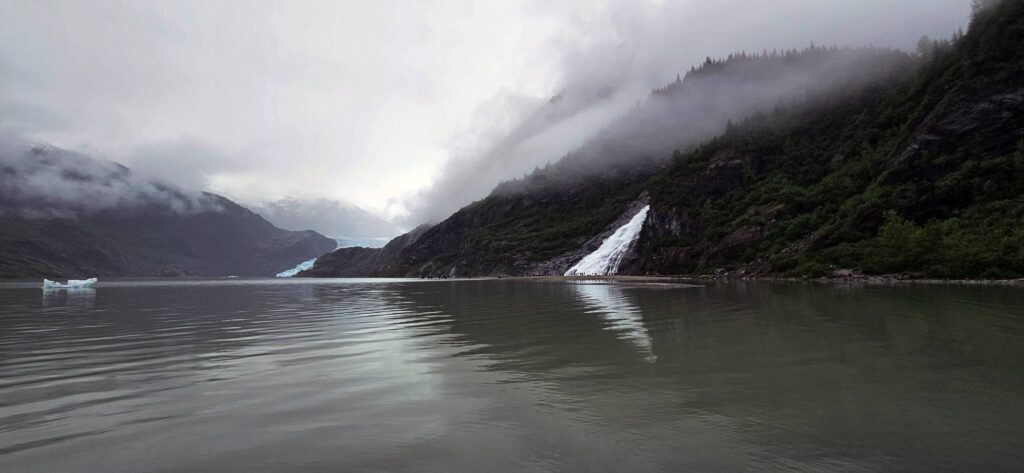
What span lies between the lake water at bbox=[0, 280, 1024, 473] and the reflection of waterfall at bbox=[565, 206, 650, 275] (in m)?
140

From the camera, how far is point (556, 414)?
26.0 feet

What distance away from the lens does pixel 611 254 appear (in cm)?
16400

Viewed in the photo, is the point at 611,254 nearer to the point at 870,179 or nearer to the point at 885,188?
the point at 870,179

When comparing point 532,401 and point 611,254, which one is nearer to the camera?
point 532,401

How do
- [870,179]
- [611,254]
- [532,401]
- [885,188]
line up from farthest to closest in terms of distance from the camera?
[611,254], [870,179], [885,188], [532,401]

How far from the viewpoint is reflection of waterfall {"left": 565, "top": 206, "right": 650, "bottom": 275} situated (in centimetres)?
15725

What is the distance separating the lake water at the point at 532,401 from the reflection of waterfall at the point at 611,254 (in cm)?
13962

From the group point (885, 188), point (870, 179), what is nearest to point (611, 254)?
point (870, 179)

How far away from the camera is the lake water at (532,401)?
6.04 m

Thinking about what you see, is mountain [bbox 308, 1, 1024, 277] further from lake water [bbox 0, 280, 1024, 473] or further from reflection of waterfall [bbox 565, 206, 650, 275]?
lake water [bbox 0, 280, 1024, 473]

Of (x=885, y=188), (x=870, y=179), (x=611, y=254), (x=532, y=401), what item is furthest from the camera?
(x=611, y=254)

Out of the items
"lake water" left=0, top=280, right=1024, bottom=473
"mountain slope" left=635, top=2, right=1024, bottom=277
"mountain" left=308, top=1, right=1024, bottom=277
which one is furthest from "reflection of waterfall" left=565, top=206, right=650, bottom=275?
"lake water" left=0, top=280, right=1024, bottom=473

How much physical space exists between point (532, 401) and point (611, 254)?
159 meters

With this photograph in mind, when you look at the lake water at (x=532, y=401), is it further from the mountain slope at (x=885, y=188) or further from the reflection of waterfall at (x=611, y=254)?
the reflection of waterfall at (x=611, y=254)
